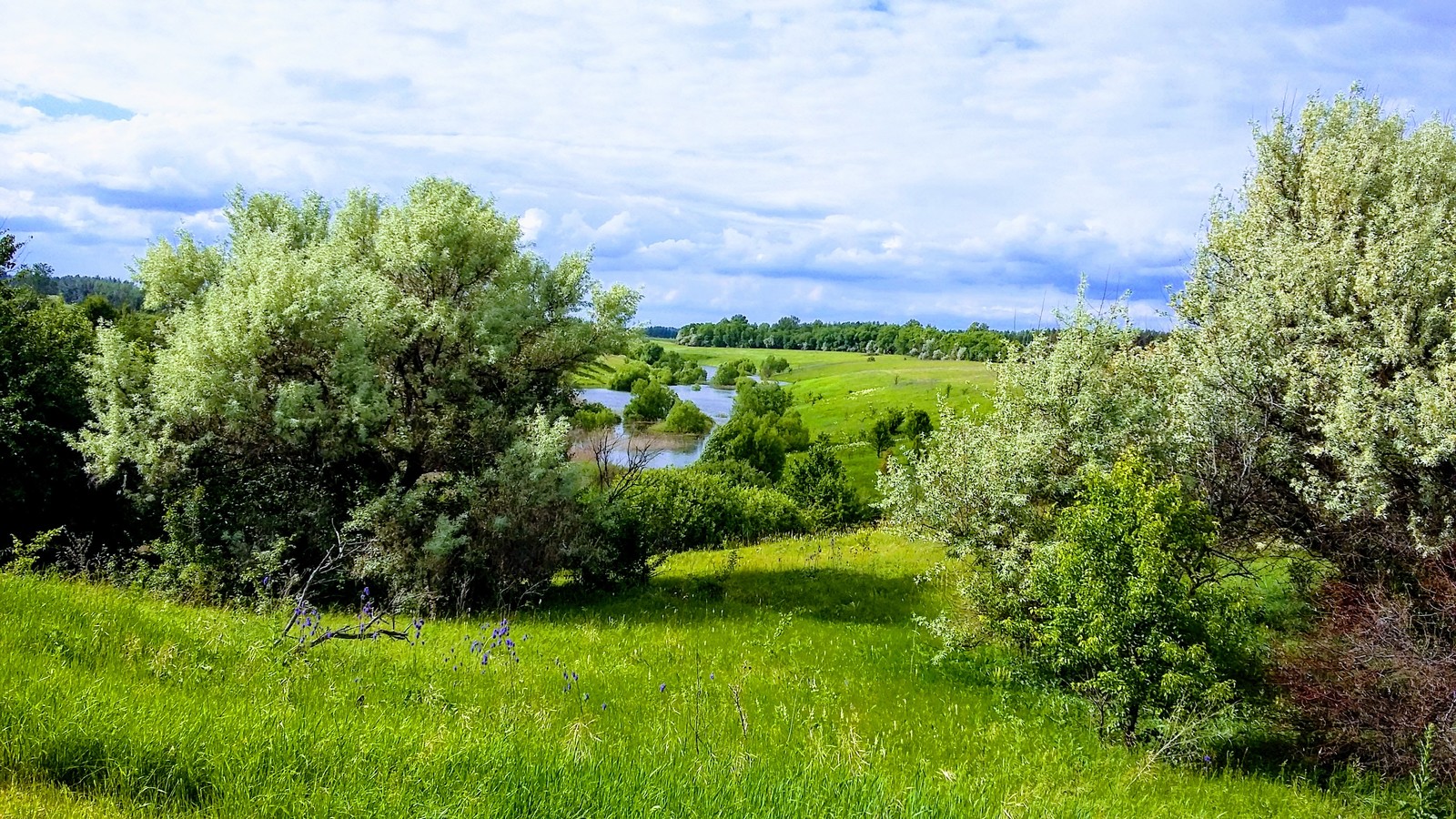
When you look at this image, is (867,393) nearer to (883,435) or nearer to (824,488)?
(883,435)

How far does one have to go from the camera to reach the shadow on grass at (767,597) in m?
17.2

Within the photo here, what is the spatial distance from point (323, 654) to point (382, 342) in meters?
10.9

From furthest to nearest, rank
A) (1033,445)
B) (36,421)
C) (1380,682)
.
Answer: (36,421)
(1033,445)
(1380,682)

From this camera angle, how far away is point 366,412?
16.0m

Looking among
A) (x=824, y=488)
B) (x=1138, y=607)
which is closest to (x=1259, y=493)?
(x=1138, y=607)

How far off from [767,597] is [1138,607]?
10.8 meters

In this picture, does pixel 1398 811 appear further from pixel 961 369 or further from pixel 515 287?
pixel 961 369

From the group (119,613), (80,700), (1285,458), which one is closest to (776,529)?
(1285,458)

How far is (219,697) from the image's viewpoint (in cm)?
509

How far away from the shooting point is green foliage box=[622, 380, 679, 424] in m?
119

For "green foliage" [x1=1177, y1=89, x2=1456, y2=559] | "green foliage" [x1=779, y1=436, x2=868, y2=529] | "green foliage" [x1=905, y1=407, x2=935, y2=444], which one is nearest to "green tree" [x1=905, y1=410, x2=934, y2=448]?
"green foliage" [x1=905, y1=407, x2=935, y2=444]

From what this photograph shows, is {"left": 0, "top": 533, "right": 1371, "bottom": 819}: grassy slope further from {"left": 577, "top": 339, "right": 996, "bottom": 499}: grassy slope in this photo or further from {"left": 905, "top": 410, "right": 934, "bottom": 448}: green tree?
{"left": 905, "top": 410, "right": 934, "bottom": 448}: green tree

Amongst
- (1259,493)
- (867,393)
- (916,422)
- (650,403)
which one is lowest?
(650,403)

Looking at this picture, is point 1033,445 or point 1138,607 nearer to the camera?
point 1138,607
